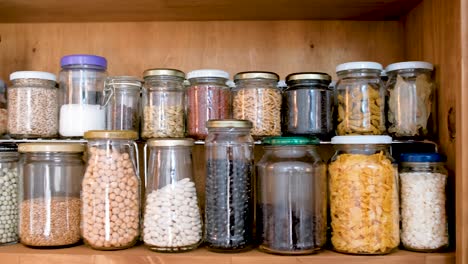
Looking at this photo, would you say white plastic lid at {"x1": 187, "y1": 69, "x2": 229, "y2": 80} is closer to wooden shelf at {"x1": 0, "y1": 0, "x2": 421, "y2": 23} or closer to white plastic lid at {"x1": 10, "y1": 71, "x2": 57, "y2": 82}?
wooden shelf at {"x1": 0, "y1": 0, "x2": 421, "y2": 23}

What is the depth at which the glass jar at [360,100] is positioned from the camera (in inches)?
41.6

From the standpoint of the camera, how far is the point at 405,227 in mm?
1007

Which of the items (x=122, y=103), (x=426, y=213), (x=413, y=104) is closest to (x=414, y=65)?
(x=413, y=104)

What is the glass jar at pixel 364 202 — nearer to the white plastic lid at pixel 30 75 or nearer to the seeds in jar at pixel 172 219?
the seeds in jar at pixel 172 219

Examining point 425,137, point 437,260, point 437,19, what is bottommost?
point 437,260

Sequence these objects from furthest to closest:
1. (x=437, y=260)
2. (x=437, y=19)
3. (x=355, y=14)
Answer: (x=355, y=14) → (x=437, y=19) → (x=437, y=260)

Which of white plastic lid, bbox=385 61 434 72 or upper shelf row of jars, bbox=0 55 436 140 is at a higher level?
white plastic lid, bbox=385 61 434 72

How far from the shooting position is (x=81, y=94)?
3.71 feet

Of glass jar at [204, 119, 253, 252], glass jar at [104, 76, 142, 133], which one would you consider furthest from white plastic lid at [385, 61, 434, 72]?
glass jar at [104, 76, 142, 133]

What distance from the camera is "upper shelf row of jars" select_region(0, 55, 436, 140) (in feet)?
3.55

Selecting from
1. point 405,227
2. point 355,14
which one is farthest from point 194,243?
point 355,14

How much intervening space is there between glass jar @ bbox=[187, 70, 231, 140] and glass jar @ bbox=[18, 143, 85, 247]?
0.25m

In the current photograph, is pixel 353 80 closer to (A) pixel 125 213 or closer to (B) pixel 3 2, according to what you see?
(A) pixel 125 213

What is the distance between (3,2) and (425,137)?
1.01m
